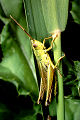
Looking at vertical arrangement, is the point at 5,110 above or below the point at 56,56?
below

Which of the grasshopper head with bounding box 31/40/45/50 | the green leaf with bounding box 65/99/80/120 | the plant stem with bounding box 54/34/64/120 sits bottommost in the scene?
the green leaf with bounding box 65/99/80/120

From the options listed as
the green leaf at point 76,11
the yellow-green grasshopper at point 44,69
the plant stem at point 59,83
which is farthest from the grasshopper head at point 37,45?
the green leaf at point 76,11

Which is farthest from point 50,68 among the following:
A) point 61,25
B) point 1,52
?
point 1,52

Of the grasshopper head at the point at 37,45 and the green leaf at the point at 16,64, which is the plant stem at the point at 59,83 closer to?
the grasshopper head at the point at 37,45

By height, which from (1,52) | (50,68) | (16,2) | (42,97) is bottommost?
(42,97)

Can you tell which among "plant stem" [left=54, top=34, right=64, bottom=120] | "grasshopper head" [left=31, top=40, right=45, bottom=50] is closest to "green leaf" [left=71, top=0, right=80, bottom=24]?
"grasshopper head" [left=31, top=40, right=45, bottom=50]

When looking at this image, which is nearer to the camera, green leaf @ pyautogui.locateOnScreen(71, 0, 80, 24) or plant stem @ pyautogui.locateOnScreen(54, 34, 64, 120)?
plant stem @ pyautogui.locateOnScreen(54, 34, 64, 120)

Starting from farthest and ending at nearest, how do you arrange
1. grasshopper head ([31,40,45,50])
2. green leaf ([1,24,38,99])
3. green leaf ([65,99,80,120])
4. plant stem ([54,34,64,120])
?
green leaf ([1,24,38,99]) → green leaf ([65,99,80,120]) → grasshopper head ([31,40,45,50]) → plant stem ([54,34,64,120])

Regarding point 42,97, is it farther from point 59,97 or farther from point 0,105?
point 0,105

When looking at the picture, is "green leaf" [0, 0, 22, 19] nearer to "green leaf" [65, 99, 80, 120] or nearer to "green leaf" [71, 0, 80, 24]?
"green leaf" [71, 0, 80, 24]
